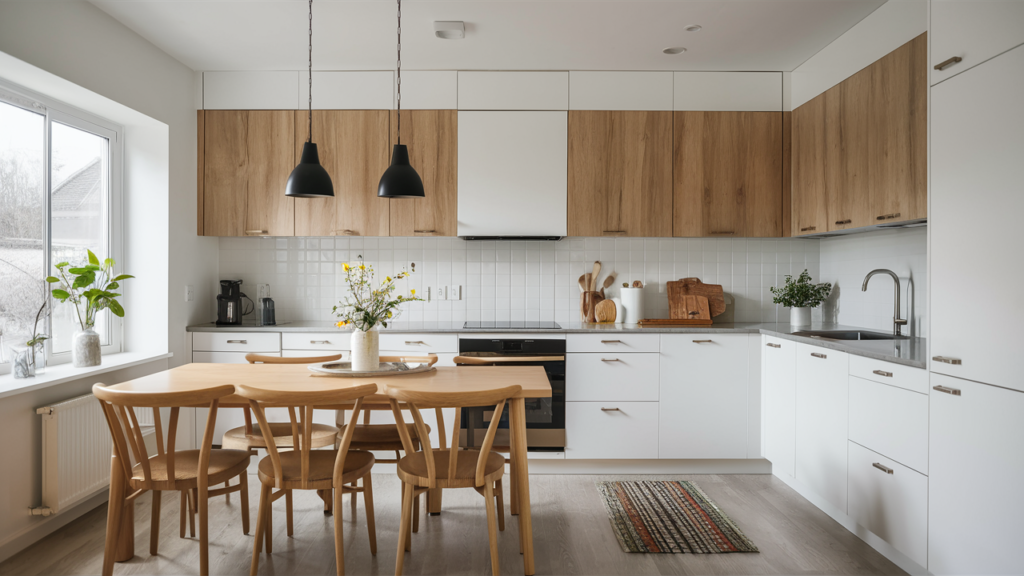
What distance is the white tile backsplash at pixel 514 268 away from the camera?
4012 mm

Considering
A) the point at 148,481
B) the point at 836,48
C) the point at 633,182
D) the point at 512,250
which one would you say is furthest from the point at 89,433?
the point at 836,48

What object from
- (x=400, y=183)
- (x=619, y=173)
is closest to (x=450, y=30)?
(x=400, y=183)

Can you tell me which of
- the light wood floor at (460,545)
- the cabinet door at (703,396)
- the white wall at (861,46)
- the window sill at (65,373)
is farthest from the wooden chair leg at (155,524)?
the white wall at (861,46)

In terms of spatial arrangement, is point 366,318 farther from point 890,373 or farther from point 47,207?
point 890,373

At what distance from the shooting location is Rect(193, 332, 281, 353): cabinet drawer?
138 inches

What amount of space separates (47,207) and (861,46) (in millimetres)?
4226

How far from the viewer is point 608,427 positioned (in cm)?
345

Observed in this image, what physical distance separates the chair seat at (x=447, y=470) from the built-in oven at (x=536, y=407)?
3.75 ft

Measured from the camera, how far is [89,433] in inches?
106

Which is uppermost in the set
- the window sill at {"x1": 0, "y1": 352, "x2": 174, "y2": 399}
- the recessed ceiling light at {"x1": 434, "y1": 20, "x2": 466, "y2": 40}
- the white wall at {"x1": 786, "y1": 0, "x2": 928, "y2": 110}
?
the recessed ceiling light at {"x1": 434, "y1": 20, "x2": 466, "y2": 40}

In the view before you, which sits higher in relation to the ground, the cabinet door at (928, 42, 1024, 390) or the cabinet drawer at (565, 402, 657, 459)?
the cabinet door at (928, 42, 1024, 390)

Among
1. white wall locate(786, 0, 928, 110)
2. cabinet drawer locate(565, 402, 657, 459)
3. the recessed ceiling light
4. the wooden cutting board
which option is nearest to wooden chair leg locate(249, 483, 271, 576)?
cabinet drawer locate(565, 402, 657, 459)

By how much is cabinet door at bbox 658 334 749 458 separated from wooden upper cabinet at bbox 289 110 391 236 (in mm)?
2048

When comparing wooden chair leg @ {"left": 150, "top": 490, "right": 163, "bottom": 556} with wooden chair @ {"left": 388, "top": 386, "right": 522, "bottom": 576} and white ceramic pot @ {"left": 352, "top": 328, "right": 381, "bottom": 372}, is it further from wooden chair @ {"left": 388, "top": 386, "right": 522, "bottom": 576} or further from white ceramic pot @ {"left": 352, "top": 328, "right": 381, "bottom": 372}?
wooden chair @ {"left": 388, "top": 386, "right": 522, "bottom": 576}
